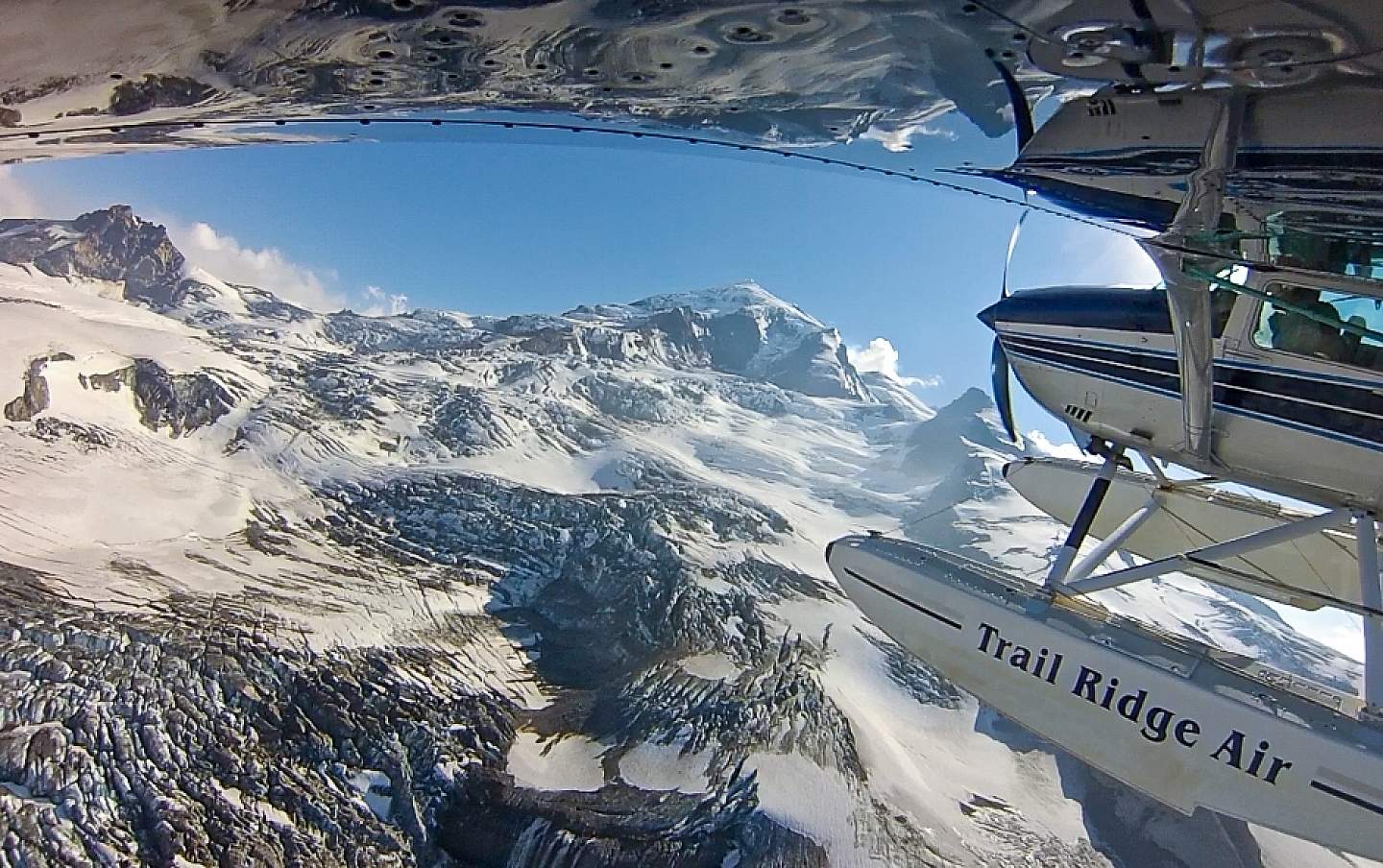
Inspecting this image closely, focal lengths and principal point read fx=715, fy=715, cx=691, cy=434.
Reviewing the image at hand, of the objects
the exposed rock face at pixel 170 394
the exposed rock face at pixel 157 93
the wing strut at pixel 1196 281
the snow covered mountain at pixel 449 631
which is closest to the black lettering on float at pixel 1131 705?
the wing strut at pixel 1196 281

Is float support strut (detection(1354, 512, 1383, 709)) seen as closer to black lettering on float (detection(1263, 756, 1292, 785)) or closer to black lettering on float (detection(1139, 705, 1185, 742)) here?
black lettering on float (detection(1263, 756, 1292, 785))

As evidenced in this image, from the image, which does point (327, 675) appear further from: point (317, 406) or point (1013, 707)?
point (1013, 707)

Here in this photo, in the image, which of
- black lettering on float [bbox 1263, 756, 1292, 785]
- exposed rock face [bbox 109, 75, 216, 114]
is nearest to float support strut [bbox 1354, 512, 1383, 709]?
black lettering on float [bbox 1263, 756, 1292, 785]

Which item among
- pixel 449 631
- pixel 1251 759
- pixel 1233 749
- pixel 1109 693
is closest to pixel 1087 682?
pixel 1109 693

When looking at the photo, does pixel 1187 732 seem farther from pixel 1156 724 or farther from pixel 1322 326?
pixel 1322 326

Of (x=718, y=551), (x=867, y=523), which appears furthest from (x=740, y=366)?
(x=718, y=551)

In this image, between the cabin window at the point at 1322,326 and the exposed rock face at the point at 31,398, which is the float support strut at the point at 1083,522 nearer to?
the cabin window at the point at 1322,326
